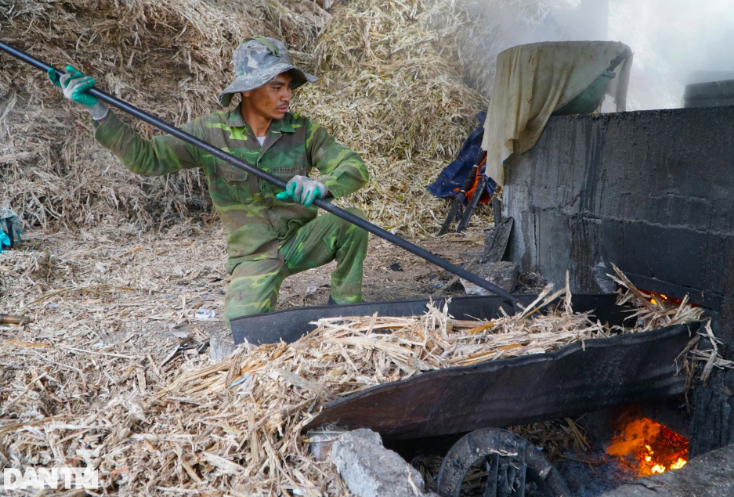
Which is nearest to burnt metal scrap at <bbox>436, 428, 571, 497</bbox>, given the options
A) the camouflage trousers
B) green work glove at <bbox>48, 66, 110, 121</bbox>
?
the camouflage trousers

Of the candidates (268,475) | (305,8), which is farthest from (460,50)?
(268,475)

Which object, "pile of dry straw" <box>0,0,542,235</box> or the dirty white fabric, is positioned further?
"pile of dry straw" <box>0,0,542,235</box>

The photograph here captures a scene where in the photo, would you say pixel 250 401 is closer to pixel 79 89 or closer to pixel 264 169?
pixel 264 169

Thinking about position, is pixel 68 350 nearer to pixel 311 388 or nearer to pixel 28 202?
pixel 311 388

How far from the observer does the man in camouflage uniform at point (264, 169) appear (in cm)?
351

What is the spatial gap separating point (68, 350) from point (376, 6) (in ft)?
22.4

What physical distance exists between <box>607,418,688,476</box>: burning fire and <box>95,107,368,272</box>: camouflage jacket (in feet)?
6.94

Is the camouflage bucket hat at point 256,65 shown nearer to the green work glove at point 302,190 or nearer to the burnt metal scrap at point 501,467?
the green work glove at point 302,190

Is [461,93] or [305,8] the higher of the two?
[305,8]

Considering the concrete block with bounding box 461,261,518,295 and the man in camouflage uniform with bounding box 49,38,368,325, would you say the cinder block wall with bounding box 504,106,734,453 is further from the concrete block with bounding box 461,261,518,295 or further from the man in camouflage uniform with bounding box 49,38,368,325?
the man in camouflage uniform with bounding box 49,38,368,325

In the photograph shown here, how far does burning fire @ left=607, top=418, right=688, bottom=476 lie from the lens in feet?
10.4

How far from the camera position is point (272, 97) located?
355 centimetres

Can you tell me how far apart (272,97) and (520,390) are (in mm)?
2249

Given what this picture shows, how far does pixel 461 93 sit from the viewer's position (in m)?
7.80
